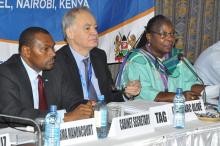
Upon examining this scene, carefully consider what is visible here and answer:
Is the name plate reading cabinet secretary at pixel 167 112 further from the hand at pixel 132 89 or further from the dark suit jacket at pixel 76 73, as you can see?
the dark suit jacket at pixel 76 73

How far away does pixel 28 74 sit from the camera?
3.31m

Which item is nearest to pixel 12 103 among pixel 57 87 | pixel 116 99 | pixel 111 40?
pixel 57 87

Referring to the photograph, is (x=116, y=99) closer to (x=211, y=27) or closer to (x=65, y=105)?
(x=65, y=105)

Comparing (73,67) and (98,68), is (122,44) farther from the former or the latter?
(73,67)

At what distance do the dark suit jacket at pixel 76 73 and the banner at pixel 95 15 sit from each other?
508 millimetres

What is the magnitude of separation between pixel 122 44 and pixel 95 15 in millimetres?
433

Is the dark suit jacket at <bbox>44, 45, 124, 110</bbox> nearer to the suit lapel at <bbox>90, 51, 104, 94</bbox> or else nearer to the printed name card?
the suit lapel at <bbox>90, 51, 104, 94</bbox>

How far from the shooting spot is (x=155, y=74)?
399cm

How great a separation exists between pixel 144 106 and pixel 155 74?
81 centimetres

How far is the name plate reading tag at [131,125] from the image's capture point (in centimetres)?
271

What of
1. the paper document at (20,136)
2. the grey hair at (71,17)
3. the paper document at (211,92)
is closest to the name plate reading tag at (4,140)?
the paper document at (20,136)

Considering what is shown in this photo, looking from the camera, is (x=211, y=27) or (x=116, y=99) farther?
(x=211, y=27)

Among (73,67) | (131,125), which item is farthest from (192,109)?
(73,67)

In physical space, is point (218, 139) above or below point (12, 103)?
below
